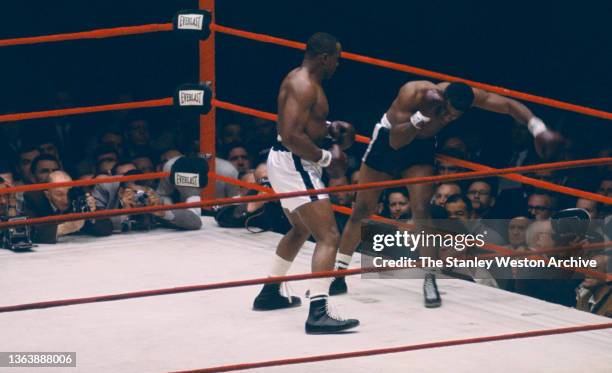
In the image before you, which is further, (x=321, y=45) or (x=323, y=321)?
(x=321, y=45)

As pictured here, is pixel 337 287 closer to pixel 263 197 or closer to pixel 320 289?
pixel 320 289

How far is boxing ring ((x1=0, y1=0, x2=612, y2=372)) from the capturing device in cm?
464

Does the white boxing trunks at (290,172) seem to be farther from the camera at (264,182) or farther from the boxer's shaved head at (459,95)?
the camera at (264,182)

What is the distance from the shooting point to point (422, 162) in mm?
5742

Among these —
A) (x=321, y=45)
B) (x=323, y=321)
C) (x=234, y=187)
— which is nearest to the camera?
(x=323, y=321)

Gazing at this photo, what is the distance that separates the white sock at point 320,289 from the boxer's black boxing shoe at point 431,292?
49 cm

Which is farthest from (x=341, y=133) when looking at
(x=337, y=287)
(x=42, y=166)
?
(x=42, y=166)

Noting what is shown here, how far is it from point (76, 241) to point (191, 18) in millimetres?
1264

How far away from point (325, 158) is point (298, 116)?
22 centimetres

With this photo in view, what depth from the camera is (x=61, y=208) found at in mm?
6695

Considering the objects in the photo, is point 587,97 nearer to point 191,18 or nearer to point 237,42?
point 237,42

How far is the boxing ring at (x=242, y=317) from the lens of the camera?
183 inches

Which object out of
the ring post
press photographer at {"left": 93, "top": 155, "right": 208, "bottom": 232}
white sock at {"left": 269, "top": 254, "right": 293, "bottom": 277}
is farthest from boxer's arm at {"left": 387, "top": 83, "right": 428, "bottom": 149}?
the ring post

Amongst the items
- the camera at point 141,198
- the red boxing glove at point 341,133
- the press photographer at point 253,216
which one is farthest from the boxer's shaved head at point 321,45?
the camera at point 141,198
